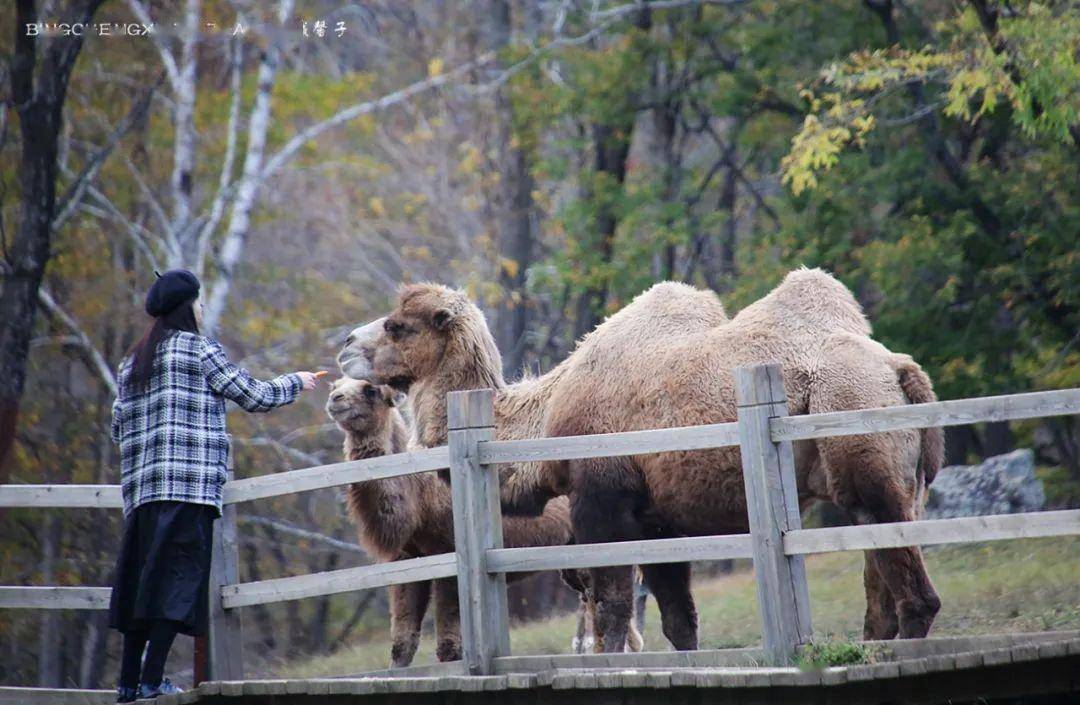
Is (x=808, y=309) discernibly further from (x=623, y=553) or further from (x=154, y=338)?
(x=154, y=338)

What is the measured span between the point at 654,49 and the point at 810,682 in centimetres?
1779

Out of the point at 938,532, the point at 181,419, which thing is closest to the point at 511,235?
the point at 181,419

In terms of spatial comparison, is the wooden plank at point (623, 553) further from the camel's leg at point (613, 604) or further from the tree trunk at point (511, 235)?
the tree trunk at point (511, 235)

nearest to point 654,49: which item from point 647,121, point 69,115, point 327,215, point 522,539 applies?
point 647,121

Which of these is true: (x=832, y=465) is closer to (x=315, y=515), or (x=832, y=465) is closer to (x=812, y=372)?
(x=812, y=372)

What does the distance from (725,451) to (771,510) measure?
2.08 meters

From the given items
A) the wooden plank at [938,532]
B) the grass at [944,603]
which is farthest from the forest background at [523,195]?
the wooden plank at [938,532]

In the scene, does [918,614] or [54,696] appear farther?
[54,696]

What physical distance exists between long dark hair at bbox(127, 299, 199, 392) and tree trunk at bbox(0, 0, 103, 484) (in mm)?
6690

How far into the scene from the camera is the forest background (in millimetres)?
17500

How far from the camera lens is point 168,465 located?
25.5ft

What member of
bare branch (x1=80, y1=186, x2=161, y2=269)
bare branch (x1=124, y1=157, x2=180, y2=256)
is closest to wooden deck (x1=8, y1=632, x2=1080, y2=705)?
bare branch (x1=124, y1=157, x2=180, y2=256)

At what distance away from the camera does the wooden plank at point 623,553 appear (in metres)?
7.28

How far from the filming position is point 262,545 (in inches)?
919
